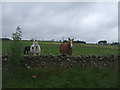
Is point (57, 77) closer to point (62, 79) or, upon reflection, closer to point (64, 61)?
point (62, 79)

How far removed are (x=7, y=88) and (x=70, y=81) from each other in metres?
2.80

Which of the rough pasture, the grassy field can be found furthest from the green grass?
the rough pasture

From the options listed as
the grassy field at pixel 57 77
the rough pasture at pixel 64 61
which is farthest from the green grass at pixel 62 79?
the rough pasture at pixel 64 61

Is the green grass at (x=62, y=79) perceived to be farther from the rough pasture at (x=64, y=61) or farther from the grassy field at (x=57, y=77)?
the rough pasture at (x=64, y=61)

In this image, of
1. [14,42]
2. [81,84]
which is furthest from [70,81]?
[14,42]

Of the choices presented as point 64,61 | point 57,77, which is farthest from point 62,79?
point 64,61

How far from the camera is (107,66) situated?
1540cm

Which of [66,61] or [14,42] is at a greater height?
[14,42]

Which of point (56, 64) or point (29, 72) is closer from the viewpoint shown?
point (29, 72)

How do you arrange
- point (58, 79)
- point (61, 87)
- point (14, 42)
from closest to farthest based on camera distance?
point (61, 87) → point (58, 79) → point (14, 42)

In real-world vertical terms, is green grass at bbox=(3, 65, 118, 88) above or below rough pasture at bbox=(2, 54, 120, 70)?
Result: below

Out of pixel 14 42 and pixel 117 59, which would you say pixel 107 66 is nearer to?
pixel 117 59

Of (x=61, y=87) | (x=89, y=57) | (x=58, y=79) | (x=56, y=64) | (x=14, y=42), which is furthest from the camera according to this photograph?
(x=89, y=57)

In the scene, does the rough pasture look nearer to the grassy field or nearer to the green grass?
the grassy field
